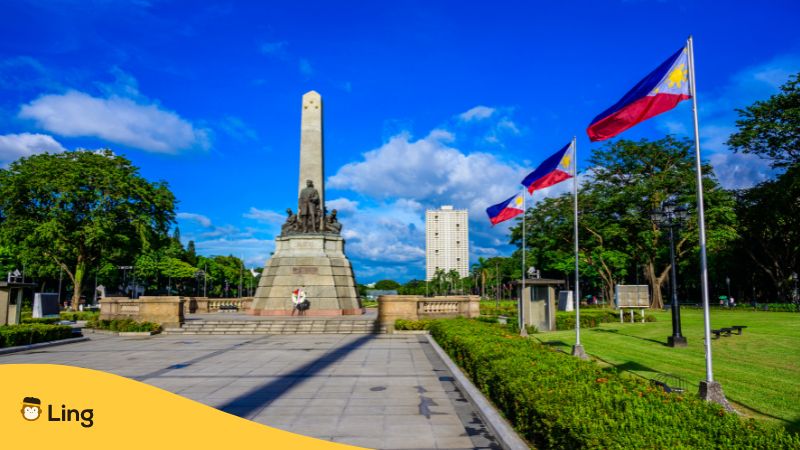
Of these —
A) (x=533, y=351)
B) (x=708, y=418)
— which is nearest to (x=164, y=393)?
(x=533, y=351)

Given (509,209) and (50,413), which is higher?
(509,209)

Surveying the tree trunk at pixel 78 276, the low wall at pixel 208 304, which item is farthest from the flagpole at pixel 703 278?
the tree trunk at pixel 78 276

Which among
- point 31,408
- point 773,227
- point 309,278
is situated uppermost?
point 773,227

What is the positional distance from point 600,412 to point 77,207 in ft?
147

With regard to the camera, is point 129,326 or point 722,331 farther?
point 129,326

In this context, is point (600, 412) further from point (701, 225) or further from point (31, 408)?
point (31, 408)

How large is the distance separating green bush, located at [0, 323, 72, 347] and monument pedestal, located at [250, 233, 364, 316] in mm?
11281

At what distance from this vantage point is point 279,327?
84.4 ft

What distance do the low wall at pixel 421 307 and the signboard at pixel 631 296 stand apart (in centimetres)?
717

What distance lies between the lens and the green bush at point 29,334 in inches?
736

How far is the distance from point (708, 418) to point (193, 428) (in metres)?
7.11

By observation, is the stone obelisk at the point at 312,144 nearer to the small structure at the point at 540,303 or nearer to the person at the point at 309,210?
the person at the point at 309,210

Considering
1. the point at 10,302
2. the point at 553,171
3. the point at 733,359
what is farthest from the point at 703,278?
the point at 10,302

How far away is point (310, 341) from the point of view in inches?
841
